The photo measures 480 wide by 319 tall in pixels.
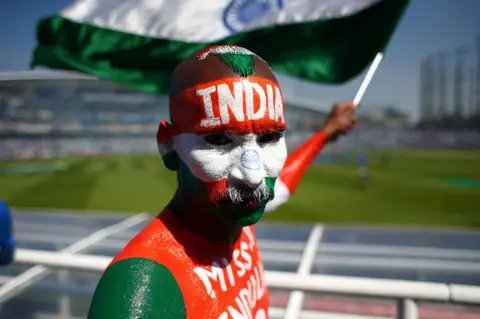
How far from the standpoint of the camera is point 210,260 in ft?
3.76

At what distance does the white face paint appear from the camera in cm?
99

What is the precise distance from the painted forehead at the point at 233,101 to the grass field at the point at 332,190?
9.10m

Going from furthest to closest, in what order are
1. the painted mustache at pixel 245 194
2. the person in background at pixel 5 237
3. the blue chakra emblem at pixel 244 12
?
the blue chakra emblem at pixel 244 12 → the person in background at pixel 5 237 → the painted mustache at pixel 245 194

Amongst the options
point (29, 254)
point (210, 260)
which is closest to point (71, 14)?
point (29, 254)

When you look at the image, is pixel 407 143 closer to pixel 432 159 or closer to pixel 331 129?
pixel 432 159

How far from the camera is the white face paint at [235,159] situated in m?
0.99

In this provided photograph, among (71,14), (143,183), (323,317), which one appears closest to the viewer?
(323,317)

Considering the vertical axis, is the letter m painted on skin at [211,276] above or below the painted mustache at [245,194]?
below

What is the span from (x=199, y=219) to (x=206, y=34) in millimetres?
1673

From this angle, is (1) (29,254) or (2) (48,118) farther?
(2) (48,118)

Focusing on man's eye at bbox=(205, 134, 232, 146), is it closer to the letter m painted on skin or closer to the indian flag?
the letter m painted on skin

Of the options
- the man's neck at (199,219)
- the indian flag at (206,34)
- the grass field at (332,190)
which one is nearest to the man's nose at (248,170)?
the man's neck at (199,219)

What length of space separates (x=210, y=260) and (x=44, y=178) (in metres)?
15.3

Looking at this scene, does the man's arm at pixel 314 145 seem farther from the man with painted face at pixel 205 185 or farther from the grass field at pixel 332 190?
the grass field at pixel 332 190
